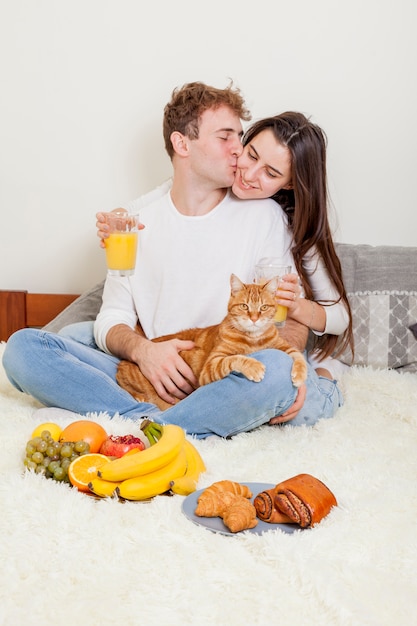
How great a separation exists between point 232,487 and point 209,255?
38.6 inches

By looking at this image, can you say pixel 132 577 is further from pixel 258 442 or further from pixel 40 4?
pixel 40 4

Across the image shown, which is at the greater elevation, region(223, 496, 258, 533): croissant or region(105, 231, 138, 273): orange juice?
region(105, 231, 138, 273): orange juice

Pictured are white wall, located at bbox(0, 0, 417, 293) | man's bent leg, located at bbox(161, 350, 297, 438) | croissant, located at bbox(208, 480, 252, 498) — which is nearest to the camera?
croissant, located at bbox(208, 480, 252, 498)

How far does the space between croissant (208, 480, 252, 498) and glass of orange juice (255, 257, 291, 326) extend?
63cm

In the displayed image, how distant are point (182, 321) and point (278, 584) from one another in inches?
47.3

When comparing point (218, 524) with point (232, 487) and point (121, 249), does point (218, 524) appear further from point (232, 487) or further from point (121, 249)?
point (121, 249)

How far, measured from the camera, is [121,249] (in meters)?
1.99

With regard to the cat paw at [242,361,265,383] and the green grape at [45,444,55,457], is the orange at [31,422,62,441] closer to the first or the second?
the green grape at [45,444,55,457]

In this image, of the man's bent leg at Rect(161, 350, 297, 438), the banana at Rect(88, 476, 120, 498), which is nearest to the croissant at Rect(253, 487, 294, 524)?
the banana at Rect(88, 476, 120, 498)

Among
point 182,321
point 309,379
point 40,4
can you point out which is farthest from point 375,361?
point 40,4

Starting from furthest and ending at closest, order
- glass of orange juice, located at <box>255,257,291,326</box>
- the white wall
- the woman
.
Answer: the white wall < the woman < glass of orange juice, located at <box>255,257,291,326</box>

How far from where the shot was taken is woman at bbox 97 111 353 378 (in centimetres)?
228

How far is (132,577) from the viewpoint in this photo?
129 centimetres

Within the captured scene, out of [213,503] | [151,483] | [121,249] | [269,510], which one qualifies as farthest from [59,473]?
[121,249]
